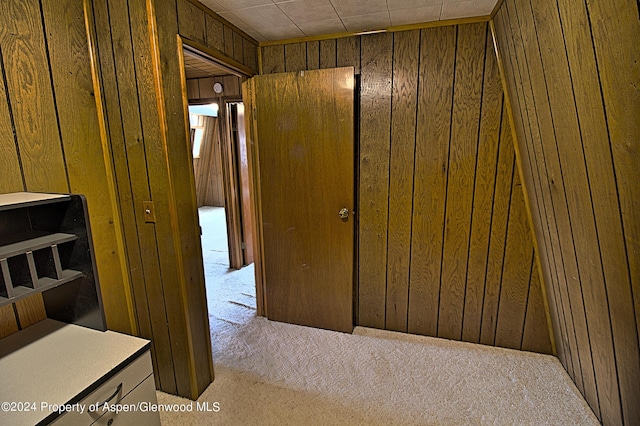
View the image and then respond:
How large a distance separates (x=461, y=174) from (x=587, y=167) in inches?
37.7

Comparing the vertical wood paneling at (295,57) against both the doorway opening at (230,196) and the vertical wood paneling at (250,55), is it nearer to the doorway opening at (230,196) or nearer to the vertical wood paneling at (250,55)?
the vertical wood paneling at (250,55)

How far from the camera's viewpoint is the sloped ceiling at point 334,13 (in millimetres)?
1719

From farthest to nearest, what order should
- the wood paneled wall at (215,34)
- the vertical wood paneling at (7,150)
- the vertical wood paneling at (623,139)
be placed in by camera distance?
the wood paneled wall at (215,34) < the vertical wood paneling at (7,150) < the vertical wood paneling at (623,139)

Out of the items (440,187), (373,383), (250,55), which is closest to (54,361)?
(373,383)

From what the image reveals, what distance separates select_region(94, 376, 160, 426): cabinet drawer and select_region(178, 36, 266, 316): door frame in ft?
3.37

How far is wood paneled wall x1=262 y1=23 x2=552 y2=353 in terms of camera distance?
6.57 ft

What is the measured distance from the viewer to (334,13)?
185 cm

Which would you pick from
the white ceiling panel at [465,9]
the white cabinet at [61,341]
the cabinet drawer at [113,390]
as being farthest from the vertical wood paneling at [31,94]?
the white ceiling panel at [465,9]

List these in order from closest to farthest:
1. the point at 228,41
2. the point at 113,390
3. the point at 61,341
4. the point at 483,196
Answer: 1. the point at 113,390
2. the point at 61,341
3. the point at 228,41
4. the point at 483,196

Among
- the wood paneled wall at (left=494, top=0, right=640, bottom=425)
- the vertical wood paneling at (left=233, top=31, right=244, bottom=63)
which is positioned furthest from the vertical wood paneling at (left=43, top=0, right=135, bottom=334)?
the wood paneled wall at (left=494, top=0, right=640, bottom=425)

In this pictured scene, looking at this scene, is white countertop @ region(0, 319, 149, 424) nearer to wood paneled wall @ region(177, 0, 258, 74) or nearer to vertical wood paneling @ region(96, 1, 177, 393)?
vertical wood paneling @ region(96, 1, 177, 393)

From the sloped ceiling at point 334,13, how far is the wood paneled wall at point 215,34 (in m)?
0.05

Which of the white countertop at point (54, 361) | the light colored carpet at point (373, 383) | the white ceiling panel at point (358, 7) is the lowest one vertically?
the light colored carpet at point (373, 383)

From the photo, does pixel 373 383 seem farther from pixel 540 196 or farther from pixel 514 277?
pixel 540 196
